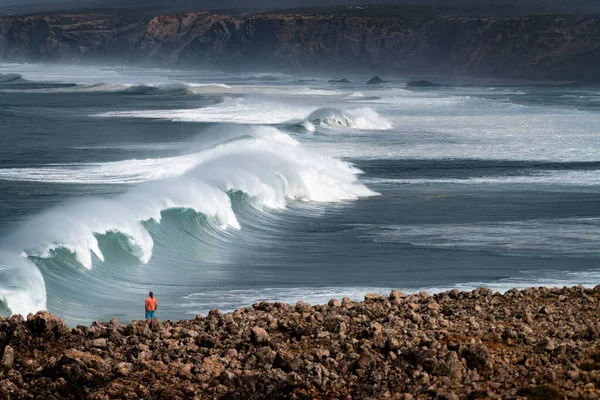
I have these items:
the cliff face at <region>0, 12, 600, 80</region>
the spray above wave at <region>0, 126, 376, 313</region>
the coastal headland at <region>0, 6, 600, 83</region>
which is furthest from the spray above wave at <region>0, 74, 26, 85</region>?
the spray above wave at <region>0, 126, 376, 313</region>

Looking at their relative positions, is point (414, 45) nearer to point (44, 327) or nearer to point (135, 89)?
point (135, 89)

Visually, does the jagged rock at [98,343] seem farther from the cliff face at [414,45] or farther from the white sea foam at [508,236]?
the cliff face at [414,45]

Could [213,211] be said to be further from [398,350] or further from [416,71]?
[416,71]

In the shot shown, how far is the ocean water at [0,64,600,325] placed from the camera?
17.5 m

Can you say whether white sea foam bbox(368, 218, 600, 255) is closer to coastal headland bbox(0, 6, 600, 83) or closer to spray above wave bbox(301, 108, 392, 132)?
spray above wave bbox(301, 108, 392, 132)

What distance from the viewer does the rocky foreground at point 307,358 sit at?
980 centimetres

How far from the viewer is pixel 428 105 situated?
70812mm

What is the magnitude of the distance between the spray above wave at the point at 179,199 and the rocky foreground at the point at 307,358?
425 centimetres

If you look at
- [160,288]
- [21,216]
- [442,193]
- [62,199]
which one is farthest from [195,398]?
[442,193]

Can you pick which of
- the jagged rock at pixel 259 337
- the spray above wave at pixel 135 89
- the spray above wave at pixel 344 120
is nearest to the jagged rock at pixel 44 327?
the jagged rock at pixel 259 337

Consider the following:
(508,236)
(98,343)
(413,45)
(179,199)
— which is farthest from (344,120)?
(413,45)

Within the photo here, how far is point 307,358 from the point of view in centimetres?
1033

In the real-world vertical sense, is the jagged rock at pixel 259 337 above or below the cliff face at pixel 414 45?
below

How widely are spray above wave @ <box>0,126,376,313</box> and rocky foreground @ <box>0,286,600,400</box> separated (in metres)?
4.25
